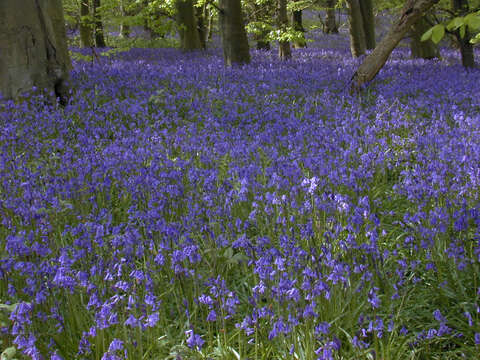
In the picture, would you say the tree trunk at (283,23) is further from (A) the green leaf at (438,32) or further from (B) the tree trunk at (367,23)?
(A) the green leaf at (438,32)

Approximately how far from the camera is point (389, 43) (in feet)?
29.7

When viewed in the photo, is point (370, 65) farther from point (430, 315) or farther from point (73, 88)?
point (430, 315)

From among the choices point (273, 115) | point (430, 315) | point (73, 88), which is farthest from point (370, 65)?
point (430, 315)

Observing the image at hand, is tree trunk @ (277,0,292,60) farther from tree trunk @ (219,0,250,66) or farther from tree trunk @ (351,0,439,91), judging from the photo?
tree trunk @ (351,0,439,91)

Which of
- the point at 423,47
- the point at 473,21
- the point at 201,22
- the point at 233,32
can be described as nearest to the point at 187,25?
the point at 201,22

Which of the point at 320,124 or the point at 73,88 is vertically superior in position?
the point at 73,88

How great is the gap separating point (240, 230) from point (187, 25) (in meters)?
14.4

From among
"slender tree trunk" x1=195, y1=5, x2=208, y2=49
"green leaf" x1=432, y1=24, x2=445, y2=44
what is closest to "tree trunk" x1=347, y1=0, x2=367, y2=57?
"slender tree trunk" x1=195, y1=5, x2=208, y2=49

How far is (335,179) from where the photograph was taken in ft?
13.5

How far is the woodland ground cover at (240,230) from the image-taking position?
2387 millimetres

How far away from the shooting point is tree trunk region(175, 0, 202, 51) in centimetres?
1612

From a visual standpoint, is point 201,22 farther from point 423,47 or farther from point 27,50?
point 27,50

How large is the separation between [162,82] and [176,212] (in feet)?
19.7

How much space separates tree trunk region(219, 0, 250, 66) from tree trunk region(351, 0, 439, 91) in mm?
3492
